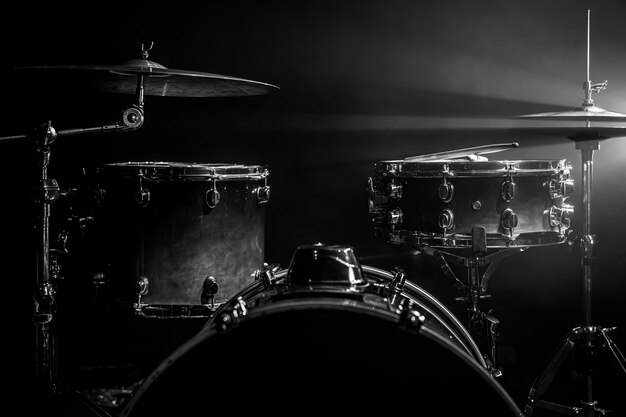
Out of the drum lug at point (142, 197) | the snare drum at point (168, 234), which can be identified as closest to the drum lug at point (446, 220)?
the snare drum at point (168, 234)

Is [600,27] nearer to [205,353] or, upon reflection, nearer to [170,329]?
[170,329]

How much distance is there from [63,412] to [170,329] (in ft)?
2.64

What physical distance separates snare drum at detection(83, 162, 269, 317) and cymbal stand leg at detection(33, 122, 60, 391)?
0.25 m

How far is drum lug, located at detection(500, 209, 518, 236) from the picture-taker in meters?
2.95

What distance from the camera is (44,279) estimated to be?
2.77 m

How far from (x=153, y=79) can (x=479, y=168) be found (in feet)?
4.78

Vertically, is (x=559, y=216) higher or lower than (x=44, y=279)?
higher

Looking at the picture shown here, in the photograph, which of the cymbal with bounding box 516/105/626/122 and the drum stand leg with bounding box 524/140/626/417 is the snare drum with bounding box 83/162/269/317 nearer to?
the cymbal with bounding box 516/105/626/122

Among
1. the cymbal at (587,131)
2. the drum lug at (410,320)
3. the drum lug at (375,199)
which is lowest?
the drum lug at (410,320)

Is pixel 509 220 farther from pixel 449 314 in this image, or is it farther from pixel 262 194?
pixel 262 194

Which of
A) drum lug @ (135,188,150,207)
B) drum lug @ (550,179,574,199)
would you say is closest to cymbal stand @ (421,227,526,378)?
drum lug @ (550,179,574,199)

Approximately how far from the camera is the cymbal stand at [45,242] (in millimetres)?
2711

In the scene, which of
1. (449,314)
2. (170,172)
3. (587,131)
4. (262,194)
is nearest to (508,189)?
(587,131)

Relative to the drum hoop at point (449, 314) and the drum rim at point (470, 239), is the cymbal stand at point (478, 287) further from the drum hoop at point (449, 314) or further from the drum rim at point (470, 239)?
the drum hoop at point (449, 314)
